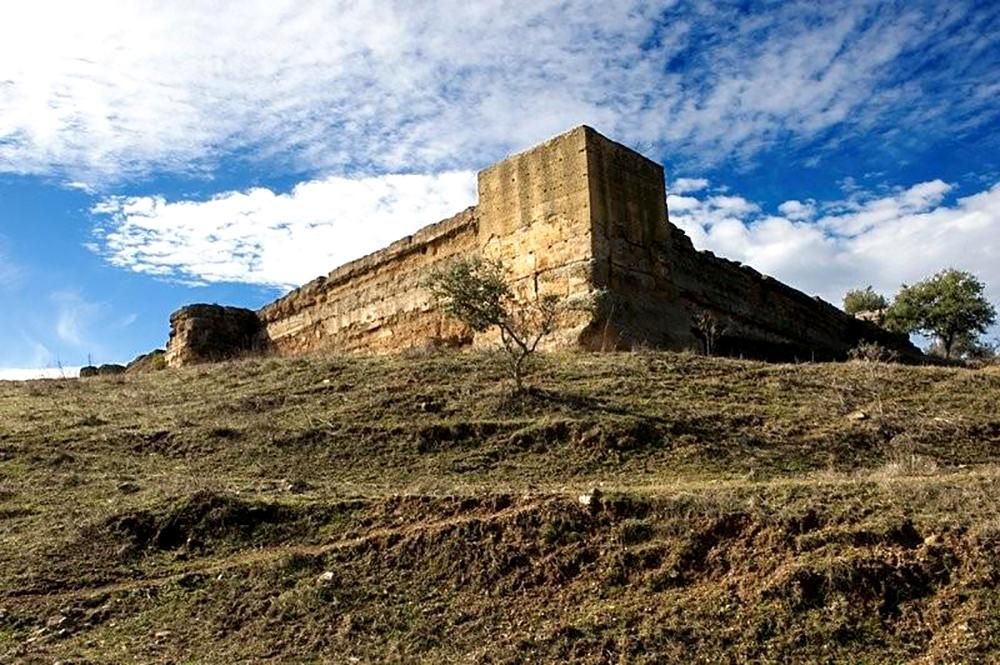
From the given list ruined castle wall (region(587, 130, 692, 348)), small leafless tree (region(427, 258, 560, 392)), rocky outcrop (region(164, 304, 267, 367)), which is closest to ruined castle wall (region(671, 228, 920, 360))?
ruined castle wall (region(587, 130, 692, 348))

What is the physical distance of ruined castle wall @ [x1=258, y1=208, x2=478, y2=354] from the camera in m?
16.5

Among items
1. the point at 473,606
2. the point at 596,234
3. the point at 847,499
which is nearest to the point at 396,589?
the point at 473,606

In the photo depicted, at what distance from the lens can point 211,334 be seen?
20.7m

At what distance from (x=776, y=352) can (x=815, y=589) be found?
1274 cm

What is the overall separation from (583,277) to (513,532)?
7947 millimetres

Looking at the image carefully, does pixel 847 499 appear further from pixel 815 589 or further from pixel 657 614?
pixel 657 614

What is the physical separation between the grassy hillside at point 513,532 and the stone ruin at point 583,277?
3.70m

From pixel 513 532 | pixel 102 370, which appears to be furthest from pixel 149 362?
pixel 513 532

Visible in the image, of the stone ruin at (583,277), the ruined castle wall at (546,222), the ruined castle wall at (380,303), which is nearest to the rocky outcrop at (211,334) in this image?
the stone ruin at (583,277)

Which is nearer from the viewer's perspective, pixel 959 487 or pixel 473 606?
pixel 473 606

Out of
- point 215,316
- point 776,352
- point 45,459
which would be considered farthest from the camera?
point 215,316

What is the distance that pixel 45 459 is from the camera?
9.31m

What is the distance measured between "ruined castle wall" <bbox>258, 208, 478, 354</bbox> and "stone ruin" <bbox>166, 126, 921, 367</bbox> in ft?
0.09

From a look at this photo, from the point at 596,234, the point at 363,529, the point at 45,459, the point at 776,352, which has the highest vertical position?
the point at 596,234
